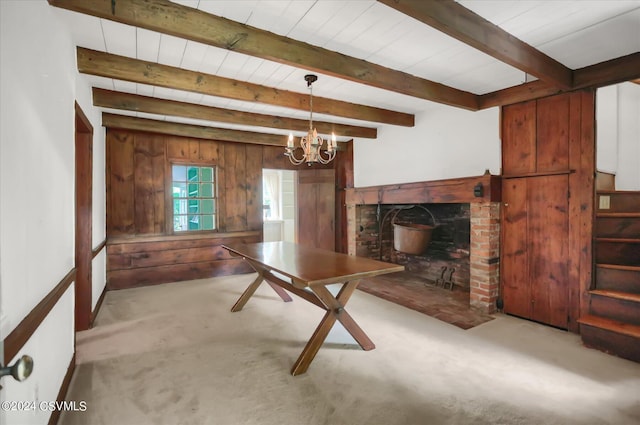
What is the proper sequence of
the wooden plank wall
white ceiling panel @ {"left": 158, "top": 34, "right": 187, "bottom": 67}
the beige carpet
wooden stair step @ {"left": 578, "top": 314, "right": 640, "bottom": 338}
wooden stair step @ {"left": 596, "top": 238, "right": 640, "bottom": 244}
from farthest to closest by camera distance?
1. the wooden plank wall
2. wooden stair step @ {"left": 596, "top": 238, "right": 640, "bottom": 244}
3. wooden stair step @ {"left": 578, "top": 314, "right": 640, "bottom": 338}
4. white ceiling panel @ {"left": 158, "top": 34, "right": 187, "bottom": 67}
5. the beige carpet

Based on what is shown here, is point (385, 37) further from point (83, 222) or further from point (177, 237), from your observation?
point (177, 237)

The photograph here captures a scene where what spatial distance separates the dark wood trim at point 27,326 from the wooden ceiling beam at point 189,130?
306 cm

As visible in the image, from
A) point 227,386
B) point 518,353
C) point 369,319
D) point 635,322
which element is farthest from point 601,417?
point 227,386

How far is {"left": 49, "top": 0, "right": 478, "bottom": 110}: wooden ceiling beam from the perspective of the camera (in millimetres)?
1713

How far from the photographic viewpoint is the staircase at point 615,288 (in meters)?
2.42

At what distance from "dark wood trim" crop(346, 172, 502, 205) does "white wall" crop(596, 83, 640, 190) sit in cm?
101

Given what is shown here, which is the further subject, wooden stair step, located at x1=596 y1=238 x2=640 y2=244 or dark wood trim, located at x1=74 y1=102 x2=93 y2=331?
dark wood trim, located at x1=74 y1=102 x2=93 y2=331

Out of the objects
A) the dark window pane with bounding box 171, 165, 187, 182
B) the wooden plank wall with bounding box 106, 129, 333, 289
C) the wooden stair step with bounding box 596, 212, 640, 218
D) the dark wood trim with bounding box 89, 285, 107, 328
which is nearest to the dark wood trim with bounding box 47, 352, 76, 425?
the dark wood trim with bounding box 89, 285, 107, 328

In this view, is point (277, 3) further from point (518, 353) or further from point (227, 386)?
point (518, 353)

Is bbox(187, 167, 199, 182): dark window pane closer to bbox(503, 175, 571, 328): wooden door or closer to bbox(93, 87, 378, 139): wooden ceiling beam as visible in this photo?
bbox(93, 87, 378, 139): wooden ceiling beam

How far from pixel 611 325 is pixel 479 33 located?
2498 millimetres

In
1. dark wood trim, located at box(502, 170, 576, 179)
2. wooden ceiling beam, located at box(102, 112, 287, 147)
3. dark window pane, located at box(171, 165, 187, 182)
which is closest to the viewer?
dark wood trim, located at box(502, 170, 576, 179)

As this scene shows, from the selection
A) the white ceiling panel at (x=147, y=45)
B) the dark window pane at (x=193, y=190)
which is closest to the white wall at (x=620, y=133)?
the white ceiling panel at (x=147, y=45)

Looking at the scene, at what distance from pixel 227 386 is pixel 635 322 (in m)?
3.18
